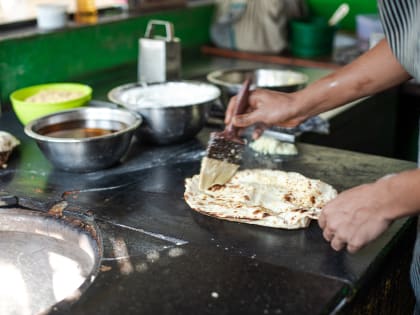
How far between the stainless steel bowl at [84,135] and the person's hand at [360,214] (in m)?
0.80

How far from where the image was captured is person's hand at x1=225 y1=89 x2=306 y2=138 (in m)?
1.88

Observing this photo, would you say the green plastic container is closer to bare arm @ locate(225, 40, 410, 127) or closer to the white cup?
the white cup

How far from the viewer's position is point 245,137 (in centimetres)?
223

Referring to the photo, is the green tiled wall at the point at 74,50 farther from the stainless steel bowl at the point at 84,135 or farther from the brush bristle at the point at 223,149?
the brush bristle at the point at 223,149

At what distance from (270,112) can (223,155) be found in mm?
209

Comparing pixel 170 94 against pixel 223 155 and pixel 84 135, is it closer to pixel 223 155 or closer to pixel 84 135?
pixel 84 135

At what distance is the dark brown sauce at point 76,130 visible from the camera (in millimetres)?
2020

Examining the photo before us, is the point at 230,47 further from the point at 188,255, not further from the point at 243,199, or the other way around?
the point at 188,255

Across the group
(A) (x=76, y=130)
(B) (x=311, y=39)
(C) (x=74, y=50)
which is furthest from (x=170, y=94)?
(B) (x=311, y=39)

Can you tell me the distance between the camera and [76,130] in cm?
207

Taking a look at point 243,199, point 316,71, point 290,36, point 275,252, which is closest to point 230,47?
point 290,36

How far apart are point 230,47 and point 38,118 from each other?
6.48 ft

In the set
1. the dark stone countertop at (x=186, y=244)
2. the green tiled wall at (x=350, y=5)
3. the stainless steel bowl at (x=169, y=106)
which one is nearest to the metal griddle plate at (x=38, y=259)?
the dark stone countertop at (x=186, y=244)

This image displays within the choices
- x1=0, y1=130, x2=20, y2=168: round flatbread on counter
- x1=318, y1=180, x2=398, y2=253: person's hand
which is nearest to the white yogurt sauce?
x1=0, y1=130, x2=20, y2=168: round flatbread on counter
